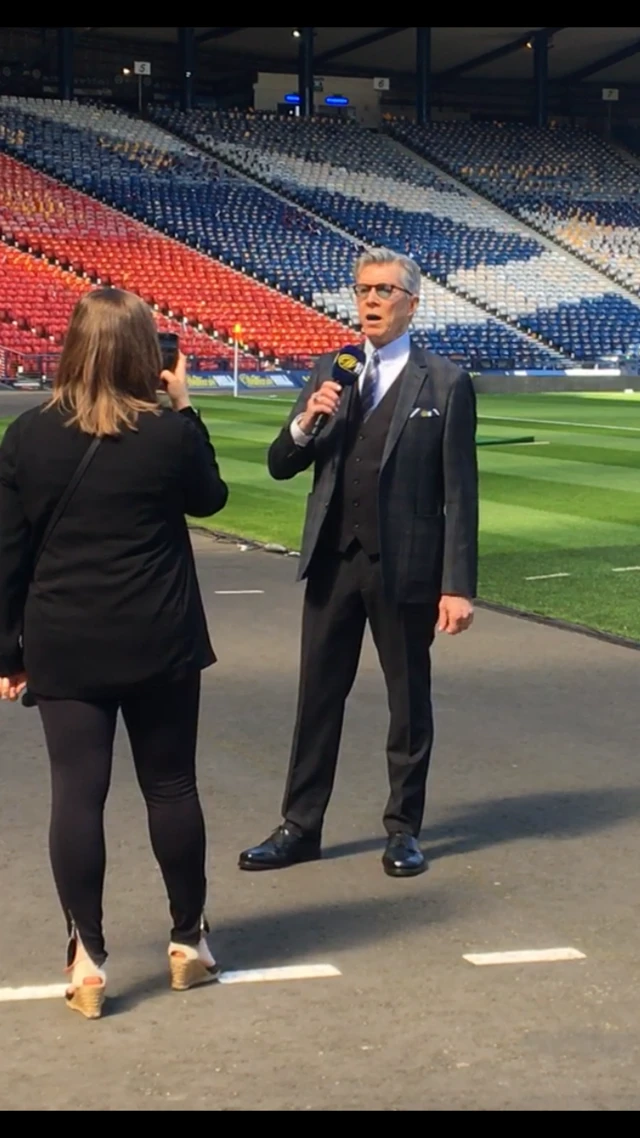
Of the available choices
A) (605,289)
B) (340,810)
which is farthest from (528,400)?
(340,810)

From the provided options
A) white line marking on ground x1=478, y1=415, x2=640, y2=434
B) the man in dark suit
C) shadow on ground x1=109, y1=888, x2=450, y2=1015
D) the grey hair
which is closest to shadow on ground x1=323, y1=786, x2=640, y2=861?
the man in dark suit

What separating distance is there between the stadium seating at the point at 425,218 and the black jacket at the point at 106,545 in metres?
49.0

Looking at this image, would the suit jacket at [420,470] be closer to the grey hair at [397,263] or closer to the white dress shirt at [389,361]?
the white dress shirt at [389,361]

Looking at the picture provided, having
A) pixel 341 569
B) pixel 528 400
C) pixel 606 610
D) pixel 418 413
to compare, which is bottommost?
pixel 528 400

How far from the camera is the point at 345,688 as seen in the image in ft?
20.1

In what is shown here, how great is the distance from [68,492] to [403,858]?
2.00 meters

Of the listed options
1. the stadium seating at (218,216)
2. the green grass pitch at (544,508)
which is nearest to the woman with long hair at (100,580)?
the green grass pitch at (544,508)

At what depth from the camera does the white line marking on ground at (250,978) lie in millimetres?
4781

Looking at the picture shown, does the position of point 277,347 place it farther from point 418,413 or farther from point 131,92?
point 418,413

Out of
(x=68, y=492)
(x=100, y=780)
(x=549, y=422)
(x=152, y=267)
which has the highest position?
(x=68, y=492)

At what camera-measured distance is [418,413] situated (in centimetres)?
587

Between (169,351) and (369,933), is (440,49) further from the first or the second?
(169,351)

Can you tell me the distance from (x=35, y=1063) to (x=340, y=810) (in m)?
2.63

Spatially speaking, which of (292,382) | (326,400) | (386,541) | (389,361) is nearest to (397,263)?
(389,361)
